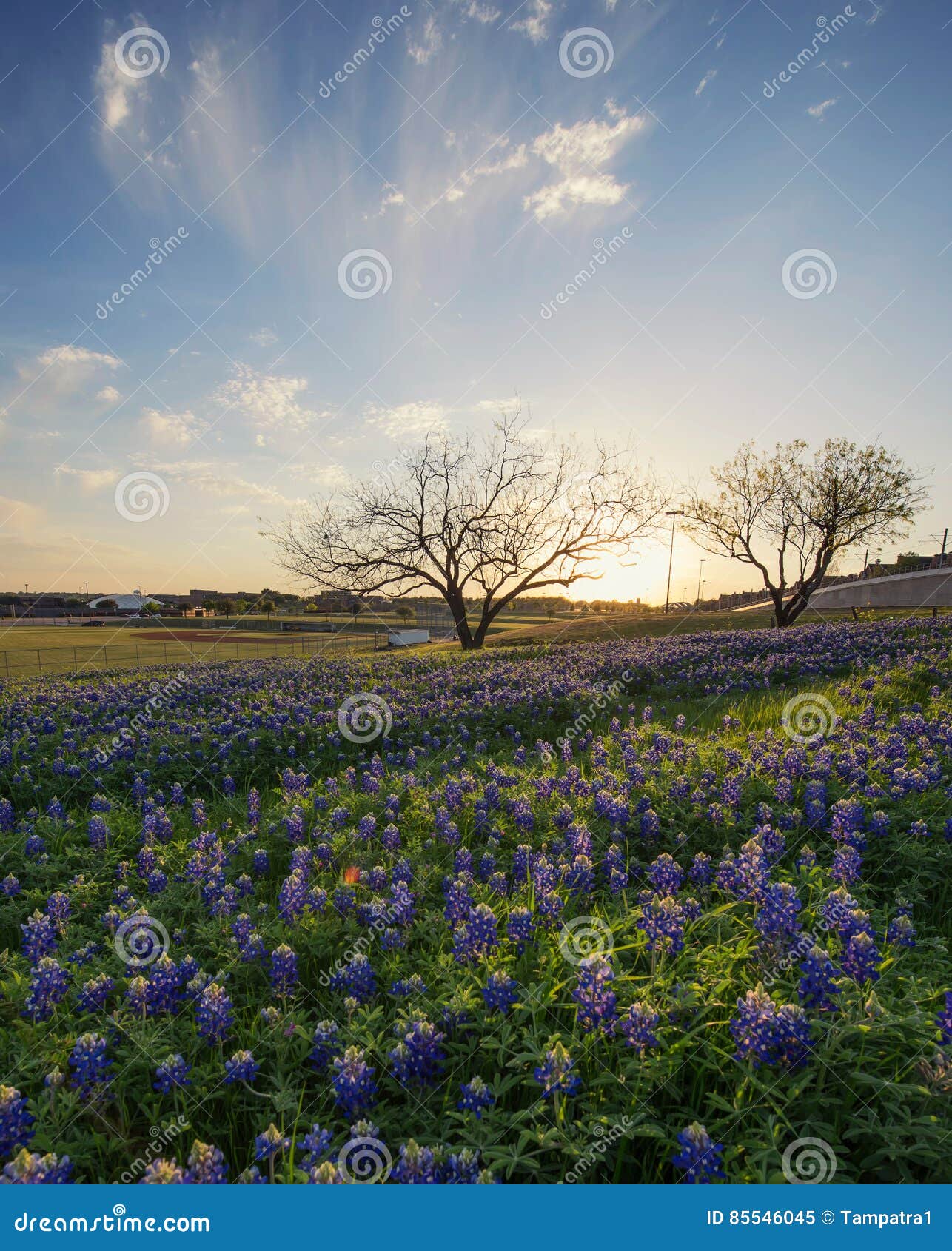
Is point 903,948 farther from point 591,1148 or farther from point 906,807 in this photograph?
point 591,1148

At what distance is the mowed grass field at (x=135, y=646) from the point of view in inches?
1588

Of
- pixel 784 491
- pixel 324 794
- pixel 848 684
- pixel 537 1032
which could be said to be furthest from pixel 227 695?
pixel 784 491

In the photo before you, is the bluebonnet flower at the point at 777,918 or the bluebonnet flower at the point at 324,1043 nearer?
the bluebonnet flower at the point at 324,1043

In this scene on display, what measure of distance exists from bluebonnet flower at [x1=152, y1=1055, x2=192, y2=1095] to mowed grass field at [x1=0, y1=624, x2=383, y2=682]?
26712 mm

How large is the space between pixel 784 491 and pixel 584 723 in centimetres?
3334

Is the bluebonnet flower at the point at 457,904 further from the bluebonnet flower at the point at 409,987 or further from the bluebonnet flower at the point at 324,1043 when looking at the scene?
the bluebonnet flower at the point at 324,1043

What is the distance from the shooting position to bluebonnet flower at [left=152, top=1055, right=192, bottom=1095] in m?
2.62

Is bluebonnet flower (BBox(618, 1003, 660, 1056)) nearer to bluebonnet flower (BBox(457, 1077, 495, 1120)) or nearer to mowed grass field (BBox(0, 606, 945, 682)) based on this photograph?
bluebonnet flower (BBox(457, 1077, 495, 1120))

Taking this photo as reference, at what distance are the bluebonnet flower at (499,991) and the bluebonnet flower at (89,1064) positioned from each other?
169cm

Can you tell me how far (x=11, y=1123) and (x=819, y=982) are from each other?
335 cm

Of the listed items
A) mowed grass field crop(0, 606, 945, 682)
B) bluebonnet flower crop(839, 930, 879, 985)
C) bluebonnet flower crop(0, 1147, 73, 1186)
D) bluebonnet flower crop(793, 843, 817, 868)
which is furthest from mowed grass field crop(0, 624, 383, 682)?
bluebonnet flower crop(839, 930, 879, 985)

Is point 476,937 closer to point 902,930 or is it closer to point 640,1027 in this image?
point 640,1027

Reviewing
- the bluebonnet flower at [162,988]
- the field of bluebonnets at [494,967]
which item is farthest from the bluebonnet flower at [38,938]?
the bluebonnet flower at [162,988]

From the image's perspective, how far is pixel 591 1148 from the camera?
2.21 m
